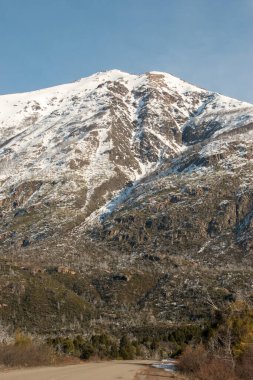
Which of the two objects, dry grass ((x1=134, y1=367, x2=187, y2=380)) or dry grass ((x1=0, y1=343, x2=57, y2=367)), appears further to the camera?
dry grass ((x1=0, y1=343, x2=57, y2=367))

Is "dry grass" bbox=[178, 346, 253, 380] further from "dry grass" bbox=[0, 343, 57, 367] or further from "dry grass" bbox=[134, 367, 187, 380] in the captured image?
"dry grass" bbox=[0, 343, 57, 367]

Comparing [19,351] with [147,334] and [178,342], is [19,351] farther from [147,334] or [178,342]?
[147,334]

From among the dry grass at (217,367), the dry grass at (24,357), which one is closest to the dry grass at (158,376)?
the dry grass at (217,367)

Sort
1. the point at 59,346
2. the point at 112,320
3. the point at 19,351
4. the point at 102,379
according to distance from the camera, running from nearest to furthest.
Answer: the point at 102,379 → the point at 19,351 → the point at 59,346 → the point at 112,320

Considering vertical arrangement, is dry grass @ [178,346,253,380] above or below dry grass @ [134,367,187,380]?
above

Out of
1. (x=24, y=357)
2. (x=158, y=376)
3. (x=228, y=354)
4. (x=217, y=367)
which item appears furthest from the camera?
(x=24, y=357)

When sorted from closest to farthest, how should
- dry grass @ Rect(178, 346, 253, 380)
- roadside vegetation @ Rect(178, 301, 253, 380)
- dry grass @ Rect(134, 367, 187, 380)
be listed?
1. dry grass @ Rect(178, 346, 253, 380)
2. roadside vegetation @ Rect(178, 301, 253, 380)
3. dry grass @ Rect(134, 367, 187, 380)

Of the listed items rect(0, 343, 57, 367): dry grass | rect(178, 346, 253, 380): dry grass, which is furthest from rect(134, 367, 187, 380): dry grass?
rect(0, 343, 57, 367): dry grass

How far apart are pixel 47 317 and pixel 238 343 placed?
5376 inches

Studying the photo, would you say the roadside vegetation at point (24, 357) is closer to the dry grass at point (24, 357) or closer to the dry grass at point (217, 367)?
the dry grass at point (24, 357)

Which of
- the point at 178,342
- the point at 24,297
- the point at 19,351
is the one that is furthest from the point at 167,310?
the point at 19,351

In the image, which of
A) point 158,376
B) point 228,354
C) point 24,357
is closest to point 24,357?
point 24,357

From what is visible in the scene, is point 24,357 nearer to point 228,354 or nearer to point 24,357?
point 24,357

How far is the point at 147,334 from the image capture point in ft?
546
